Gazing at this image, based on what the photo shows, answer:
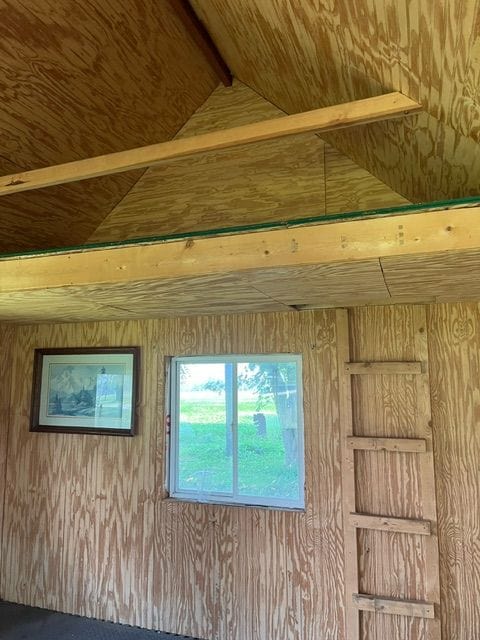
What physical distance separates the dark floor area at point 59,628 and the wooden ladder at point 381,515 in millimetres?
1209

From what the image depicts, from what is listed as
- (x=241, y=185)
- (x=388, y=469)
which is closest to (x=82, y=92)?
(x=241, y=185)

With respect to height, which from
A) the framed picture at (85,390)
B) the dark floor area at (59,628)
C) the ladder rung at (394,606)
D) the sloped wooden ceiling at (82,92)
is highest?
the sloped wooden ceiling at (82,92)

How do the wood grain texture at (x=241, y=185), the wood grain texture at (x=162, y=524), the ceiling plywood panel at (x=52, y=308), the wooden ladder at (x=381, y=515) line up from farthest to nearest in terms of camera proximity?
the wood grain texture at (x=241, y=185)
the wood grain texture at (x=162, y=524)
the wooden ladder at (x=381, y=515)
the ceiling plywood panel at (x=52, y=308)

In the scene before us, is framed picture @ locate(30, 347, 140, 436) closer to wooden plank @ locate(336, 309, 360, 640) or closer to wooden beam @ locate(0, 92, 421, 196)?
wooden beam @ locate(0, 92, 421, 196)

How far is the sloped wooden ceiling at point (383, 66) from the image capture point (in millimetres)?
1610

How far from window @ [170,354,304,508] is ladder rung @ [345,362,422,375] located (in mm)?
366

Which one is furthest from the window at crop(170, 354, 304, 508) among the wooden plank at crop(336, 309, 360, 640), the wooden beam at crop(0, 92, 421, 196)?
the wooden beam at crop(0, 92, 421, 196)

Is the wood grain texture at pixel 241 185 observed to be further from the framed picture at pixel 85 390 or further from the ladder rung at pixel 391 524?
the ladder rung at pixel 391 524

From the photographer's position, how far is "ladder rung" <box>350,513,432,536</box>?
2.39m

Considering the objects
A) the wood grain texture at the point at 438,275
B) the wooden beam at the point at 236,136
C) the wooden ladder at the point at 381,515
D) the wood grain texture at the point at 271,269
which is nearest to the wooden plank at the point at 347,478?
the wooden ladder at the point at 381,515

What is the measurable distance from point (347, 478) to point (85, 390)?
198cm

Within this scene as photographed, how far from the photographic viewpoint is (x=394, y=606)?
239cm

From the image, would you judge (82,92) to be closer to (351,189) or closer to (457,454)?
(351,189)

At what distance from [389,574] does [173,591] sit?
1381mm
